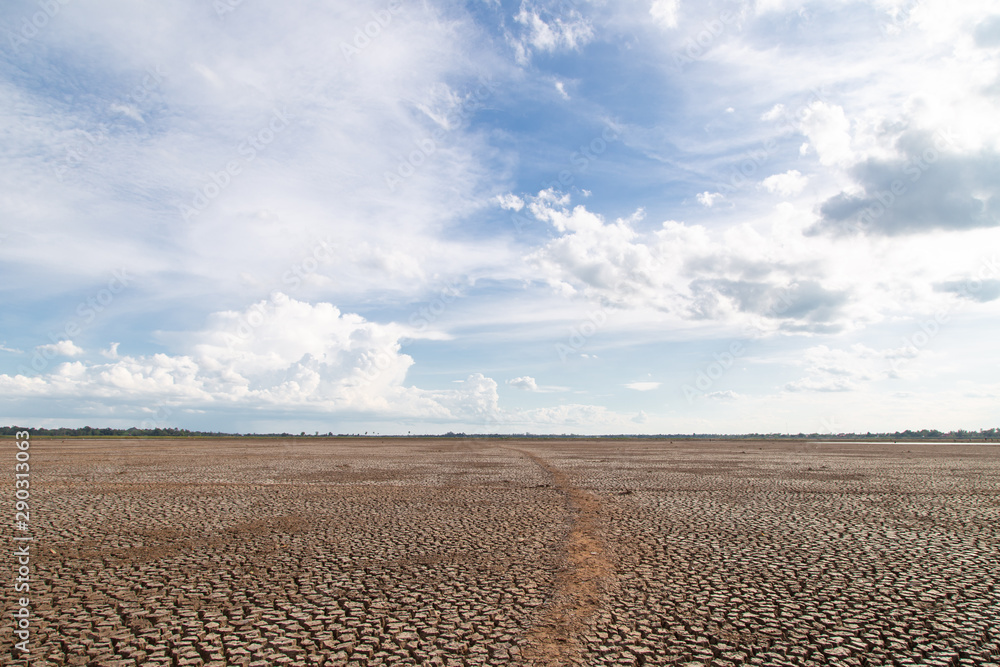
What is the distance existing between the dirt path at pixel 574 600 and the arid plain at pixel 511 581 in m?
0.03

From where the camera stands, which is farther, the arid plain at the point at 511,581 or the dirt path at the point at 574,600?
the arid plain at the point at 511,581

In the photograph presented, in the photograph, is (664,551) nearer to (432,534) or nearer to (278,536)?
(432,534)

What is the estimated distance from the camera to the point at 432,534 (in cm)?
1059

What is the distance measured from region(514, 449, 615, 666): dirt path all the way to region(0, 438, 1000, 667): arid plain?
3cm

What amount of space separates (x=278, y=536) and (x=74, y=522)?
5.07 m

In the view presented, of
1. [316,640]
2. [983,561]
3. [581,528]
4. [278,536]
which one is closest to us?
[316,640]

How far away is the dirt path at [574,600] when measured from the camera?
5.29 meters

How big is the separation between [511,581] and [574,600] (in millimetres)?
1102

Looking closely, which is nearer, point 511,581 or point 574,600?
point 574,600

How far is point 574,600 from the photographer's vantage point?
6.77m

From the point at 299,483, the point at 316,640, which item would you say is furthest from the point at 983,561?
the point at 299,483

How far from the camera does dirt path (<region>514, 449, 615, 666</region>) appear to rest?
208 inches

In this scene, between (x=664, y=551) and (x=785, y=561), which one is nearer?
(x=785, y=561)

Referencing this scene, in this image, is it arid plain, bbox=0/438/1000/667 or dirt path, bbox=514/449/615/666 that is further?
arid plain, bbox=0/438/1000/667
